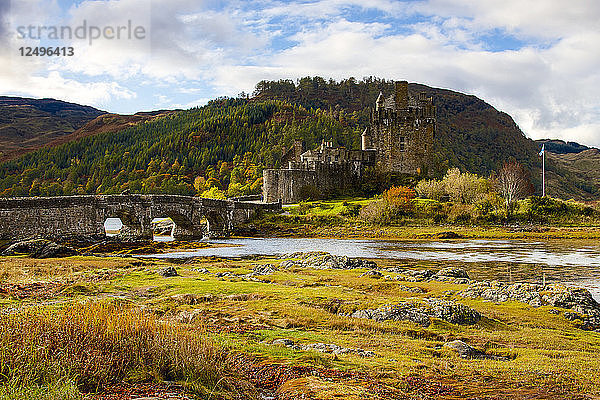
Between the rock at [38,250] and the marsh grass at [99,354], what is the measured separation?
96.3 ft

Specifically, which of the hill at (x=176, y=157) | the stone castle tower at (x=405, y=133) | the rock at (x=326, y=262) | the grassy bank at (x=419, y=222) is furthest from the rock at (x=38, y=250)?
the hill at (x=176, y=157)

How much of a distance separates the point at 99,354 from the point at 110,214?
150ft

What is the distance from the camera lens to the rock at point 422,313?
575 inches

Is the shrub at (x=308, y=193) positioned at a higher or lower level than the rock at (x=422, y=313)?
higher

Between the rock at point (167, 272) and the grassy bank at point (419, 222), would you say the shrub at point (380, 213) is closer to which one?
the grassy bank at point (419, 222)

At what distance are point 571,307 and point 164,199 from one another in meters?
44.3

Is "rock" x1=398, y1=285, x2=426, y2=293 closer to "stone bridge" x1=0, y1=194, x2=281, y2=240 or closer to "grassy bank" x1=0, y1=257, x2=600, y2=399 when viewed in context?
"grassy bank" x1=0, y1=257, x2=600, y2=399

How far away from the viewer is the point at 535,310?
1739 centimetres

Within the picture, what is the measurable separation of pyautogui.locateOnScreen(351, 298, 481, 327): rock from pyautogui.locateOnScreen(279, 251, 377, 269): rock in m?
13.3

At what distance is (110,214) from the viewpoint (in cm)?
5044

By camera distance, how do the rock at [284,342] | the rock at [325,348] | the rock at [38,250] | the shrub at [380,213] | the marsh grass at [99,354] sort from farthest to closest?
the shrub at [380,213], the rock at [38,250], the rock at [284,342], the rock at [325,348], the marsh grass at [99,354]

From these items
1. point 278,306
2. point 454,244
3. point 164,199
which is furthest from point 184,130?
point 278,306

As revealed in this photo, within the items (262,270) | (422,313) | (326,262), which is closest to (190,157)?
(326,262)

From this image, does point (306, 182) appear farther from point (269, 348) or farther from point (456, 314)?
point (269, 348)
